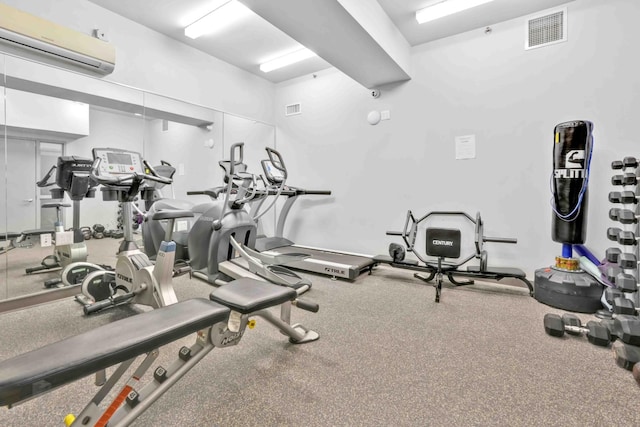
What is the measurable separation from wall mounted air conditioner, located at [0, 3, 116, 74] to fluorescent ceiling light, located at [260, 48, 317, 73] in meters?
2.17

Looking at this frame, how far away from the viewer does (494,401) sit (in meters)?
1.48

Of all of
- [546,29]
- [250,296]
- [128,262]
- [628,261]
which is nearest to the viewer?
[250,296]

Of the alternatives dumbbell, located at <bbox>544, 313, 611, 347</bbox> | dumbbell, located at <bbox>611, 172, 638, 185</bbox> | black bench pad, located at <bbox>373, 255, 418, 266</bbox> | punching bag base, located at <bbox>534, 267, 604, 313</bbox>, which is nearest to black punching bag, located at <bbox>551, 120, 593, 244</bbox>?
punching bag base, located at <bbox>534, 267, 604, 313</bbox>

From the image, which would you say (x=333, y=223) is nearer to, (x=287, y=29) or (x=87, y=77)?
(x=287, y=29)

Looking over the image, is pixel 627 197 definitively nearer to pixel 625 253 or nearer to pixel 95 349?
pixel 625 253

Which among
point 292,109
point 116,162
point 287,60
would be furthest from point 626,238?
point 292,109

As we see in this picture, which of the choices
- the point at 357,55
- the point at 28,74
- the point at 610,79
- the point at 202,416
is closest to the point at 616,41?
the point at 610,79

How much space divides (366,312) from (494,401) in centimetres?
124

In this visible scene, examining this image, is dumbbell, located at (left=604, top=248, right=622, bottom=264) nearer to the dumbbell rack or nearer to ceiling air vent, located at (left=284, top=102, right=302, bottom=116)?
the dumbbell rack

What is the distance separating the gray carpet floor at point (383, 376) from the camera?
1380 millimetres

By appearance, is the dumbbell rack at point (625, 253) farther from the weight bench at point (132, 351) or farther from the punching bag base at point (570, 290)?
the weight bench at point (132, 351)

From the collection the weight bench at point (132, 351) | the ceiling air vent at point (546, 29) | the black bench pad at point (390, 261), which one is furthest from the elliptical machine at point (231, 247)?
the ceiling air vent at point (546, 29)

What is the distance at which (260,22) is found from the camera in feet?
11.9

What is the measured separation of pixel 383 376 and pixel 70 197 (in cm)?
343
